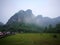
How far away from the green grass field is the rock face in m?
0.28

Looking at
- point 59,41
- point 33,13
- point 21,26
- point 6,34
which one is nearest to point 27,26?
point 21,26

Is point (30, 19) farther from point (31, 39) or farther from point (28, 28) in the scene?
point (31, 39)

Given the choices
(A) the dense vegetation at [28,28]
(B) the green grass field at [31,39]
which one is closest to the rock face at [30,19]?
(A) the dense vegetation at [28,28]

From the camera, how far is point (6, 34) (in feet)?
8.96

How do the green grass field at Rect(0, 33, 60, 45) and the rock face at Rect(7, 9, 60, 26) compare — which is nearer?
the green grass field at Rect(0, 33, 60, 45)

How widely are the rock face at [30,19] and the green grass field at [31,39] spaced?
278 millimetres

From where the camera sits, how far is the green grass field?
8.64 ft

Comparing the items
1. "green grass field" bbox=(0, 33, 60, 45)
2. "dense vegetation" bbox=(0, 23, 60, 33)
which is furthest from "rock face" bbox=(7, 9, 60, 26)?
"green grass field" bbox=(0, 33, 60, 45)

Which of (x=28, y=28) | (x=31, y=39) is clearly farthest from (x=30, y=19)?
(x=31, y=39)

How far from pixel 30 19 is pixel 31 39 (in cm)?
46

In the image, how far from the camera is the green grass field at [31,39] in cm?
263

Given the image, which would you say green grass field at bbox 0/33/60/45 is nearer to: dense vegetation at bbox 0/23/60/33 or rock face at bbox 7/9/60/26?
dense vegetation at bbox 0/23/60/33

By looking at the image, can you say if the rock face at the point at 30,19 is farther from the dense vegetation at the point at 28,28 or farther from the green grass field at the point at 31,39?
the green grass field at the point at 31,39

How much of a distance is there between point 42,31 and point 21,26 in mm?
503
